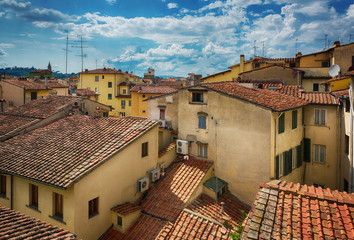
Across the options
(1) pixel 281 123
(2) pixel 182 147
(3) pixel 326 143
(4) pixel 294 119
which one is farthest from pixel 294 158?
(2) pixel 182 147

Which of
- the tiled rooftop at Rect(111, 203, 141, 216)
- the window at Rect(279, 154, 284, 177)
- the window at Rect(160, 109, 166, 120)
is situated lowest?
the tiled rooftop at Rect(111, 203, 141, 216)

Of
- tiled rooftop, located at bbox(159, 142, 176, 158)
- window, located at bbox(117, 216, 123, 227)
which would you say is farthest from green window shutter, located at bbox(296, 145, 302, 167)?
window, located at bbox(117, 216, 123, 227)

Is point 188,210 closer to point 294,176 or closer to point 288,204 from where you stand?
point 288,204

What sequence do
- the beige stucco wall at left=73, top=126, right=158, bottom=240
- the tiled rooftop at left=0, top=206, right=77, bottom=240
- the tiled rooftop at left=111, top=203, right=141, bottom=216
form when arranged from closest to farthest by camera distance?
1. the tiled rooftop at left=0, top=206, right=77, bottom=240
2. the beige stucco wall at left=73, top=126, right=158, bottom=240
3. the tiled rooftop at left=111, top=203, right=141, bottom=216

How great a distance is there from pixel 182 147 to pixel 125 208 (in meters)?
5.91

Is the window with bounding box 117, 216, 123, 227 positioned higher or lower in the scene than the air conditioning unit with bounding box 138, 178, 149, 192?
lower

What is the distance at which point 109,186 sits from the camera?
1269cm

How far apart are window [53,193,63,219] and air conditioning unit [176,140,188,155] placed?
26.3 ft

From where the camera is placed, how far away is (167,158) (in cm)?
1727

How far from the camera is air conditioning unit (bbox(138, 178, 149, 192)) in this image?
14289mm

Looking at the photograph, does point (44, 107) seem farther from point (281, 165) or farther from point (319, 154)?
point (319, 154)

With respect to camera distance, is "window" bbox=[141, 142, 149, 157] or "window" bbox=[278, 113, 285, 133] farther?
"window" bbox=[278, 113, 285, 133]

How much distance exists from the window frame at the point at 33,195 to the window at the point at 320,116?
18.2 m

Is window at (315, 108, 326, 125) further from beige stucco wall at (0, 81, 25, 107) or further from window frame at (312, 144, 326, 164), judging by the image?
beige stucco wall at (0, 81, 25, 107)
